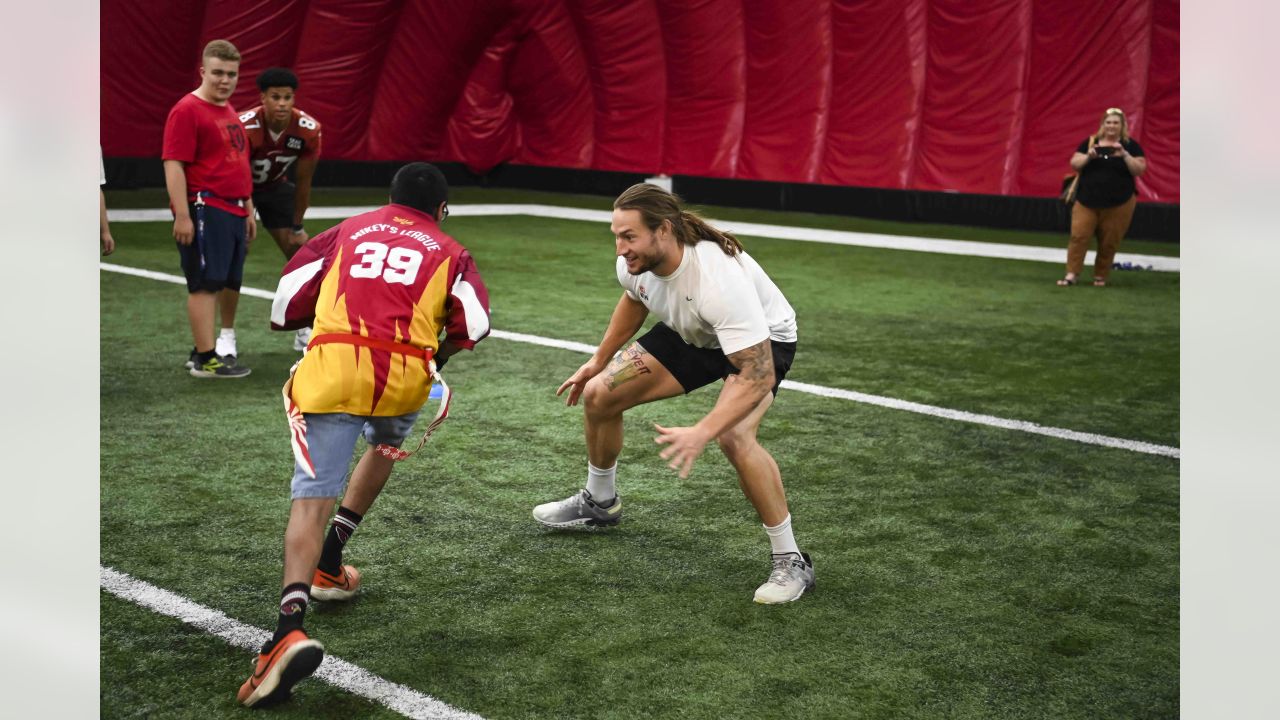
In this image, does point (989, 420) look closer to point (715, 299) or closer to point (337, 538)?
point (715, 299)

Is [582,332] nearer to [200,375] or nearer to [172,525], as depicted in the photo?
[200,375]

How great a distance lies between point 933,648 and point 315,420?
2011mm

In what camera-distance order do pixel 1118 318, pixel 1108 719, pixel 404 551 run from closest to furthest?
pixel 1108 719
pixel 404 551
pixel 1118 318

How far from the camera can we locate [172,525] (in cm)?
501

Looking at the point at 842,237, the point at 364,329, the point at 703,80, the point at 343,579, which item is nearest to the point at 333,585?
the point at 343,579

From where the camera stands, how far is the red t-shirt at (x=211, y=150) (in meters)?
7.59

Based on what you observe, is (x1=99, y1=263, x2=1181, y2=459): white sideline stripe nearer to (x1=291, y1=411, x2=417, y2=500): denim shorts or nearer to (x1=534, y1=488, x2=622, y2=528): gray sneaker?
(x1=534, y1=488, x2=622, y2=528): gray sneaker

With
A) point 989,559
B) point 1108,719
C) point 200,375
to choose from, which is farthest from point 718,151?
point 1108,719

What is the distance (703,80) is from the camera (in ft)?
76.7

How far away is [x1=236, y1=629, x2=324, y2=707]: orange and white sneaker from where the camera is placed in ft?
10.9

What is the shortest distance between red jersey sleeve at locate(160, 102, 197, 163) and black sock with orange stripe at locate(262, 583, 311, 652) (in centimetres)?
479

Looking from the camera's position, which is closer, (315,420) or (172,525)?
(315,420)

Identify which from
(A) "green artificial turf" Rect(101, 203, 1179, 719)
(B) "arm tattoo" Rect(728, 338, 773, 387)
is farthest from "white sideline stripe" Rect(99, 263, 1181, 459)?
(B) "arm tattoo" Rect(728, 338, 773, 387)

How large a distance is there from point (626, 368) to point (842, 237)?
46.1 feet
